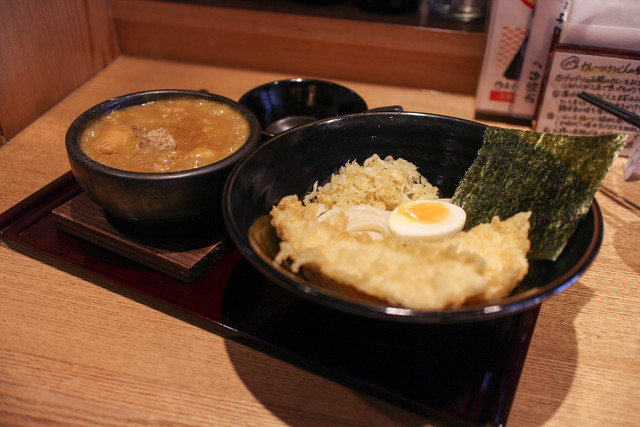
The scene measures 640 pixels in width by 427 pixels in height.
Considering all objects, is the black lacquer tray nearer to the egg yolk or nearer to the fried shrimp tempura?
the fried shrimp tempura

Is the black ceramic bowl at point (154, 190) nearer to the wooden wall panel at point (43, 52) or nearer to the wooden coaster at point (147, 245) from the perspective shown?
the wooden coaster at point (147, 245)

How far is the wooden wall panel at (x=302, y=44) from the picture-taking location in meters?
2.47

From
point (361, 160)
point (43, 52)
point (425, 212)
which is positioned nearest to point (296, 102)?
point (361, 160)

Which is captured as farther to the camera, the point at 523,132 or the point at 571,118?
the point at 571,118

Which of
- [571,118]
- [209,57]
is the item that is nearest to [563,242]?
[571,118]

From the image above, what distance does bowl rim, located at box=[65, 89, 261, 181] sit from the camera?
1257 millimetres

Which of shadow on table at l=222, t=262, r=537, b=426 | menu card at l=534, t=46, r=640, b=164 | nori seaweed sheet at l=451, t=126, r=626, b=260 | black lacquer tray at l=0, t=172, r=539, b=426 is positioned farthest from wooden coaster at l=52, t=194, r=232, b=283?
menu card at l=534, t=46, r=640, b=164

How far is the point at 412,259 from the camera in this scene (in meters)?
1.07

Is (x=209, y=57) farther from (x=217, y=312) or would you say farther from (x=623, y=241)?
(x=623, y=241)

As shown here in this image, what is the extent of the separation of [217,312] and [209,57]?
1966 millimetres

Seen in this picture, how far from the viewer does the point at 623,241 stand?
5.41 ft

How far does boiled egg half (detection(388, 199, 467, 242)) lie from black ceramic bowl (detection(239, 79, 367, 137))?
79 cm

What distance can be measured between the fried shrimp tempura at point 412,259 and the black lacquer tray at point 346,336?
158 millimetres

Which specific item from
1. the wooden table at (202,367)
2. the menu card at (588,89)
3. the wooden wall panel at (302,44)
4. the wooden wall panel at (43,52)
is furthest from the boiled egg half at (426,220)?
the wooden wall panel at (43,52)
